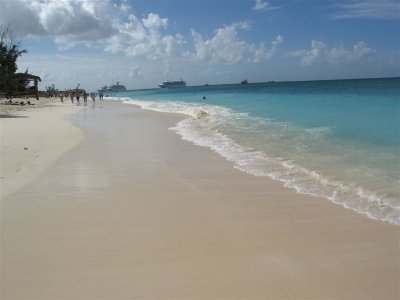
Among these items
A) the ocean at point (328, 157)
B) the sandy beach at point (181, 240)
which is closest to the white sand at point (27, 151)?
the sandy beach at point (181, 240)

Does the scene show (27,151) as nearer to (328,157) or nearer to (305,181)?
(305,181)

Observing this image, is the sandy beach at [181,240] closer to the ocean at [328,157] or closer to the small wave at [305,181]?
the small wave at [305,181]

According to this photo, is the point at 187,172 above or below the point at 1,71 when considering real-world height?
below

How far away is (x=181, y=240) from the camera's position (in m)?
4.43

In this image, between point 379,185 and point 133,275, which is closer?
point 133,275

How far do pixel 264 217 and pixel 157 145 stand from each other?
6.85 m

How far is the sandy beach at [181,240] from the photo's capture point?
3453 millimetres

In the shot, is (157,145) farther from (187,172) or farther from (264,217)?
(264,217)

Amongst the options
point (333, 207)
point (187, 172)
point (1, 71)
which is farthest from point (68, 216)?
point (1, 71)

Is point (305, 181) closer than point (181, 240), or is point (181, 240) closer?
point (181, 240)

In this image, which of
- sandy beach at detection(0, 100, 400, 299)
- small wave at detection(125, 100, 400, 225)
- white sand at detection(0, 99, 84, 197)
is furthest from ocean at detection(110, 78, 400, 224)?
white sand at detection(0, 99, 84, 197)

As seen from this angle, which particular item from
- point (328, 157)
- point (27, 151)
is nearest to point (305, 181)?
point (328, 157)

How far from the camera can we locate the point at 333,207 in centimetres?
563

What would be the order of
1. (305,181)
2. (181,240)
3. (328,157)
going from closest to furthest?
1. (181,240)
2. (305,181)
3. (328,157)
